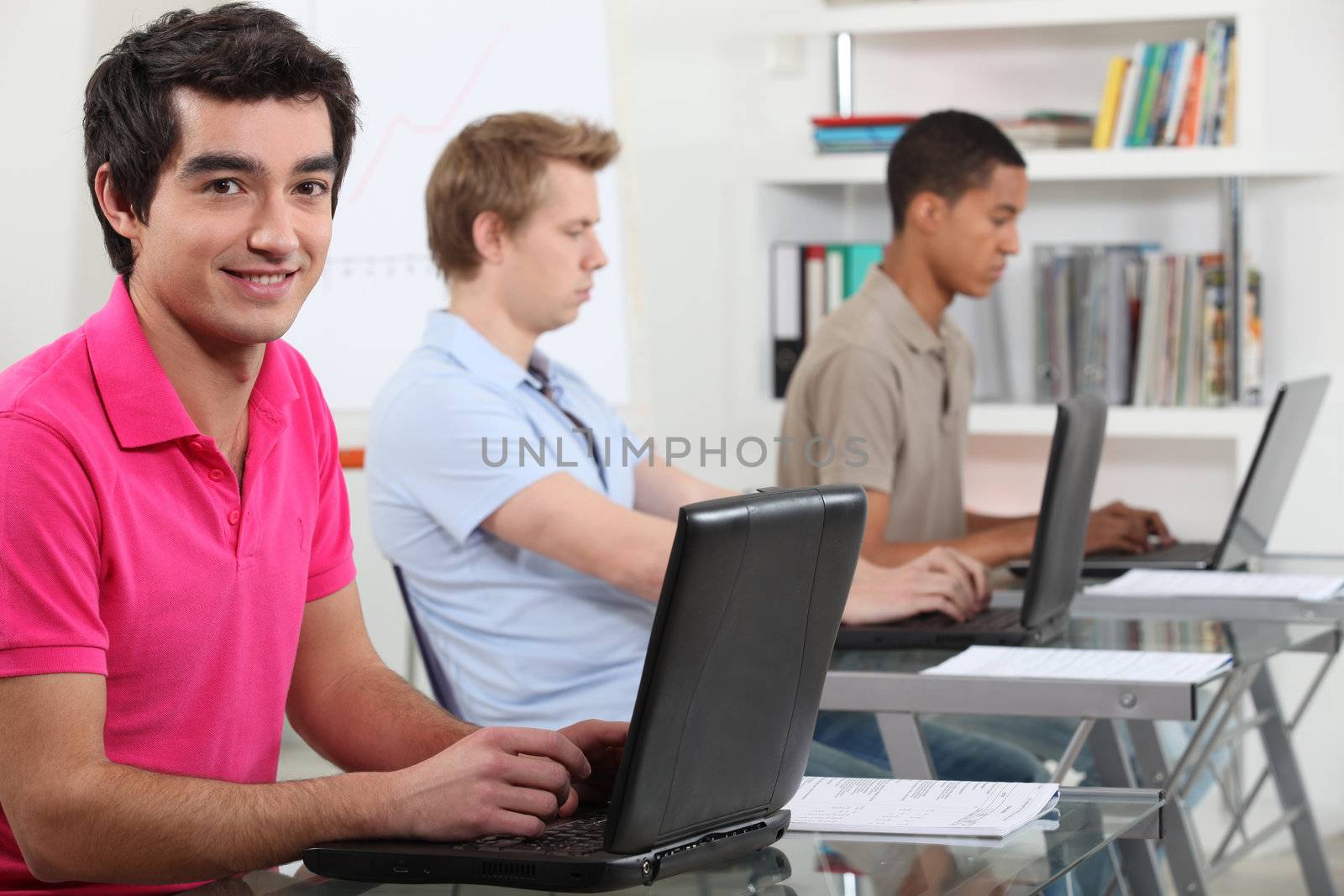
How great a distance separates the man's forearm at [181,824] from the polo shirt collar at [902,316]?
1796 mm

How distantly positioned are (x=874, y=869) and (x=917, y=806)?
0.14m

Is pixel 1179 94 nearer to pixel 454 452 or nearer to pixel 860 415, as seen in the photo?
pixel 860 415

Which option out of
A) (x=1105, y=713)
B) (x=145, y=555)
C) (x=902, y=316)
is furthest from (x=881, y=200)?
(x=145, y=555)

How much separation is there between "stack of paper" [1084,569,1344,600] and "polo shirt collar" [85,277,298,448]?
4.59ft

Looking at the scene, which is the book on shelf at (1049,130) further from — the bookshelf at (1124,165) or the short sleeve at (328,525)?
the short sleeve at (328,525)

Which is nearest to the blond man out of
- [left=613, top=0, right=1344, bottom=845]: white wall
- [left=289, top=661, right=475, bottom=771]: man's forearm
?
[left=289, top=661, right=475, bottom=771]: man's forearm

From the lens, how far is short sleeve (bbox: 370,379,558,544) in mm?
1872

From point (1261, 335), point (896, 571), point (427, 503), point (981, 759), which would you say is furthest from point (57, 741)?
point (1261, 335)

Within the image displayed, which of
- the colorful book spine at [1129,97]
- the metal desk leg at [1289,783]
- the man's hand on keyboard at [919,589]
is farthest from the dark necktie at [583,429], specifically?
the colorful book spine at [1129,97]

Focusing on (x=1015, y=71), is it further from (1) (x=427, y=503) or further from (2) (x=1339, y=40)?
(1) (x=427, y=503)

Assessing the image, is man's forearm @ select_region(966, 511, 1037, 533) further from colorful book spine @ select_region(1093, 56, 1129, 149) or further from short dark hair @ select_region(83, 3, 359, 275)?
short dark hair @ select_region(83, 3, 359, 275)

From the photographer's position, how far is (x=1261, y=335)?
342 centimetres

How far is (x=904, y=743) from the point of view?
1.71 metres

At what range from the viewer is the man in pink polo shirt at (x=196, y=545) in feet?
3.49
